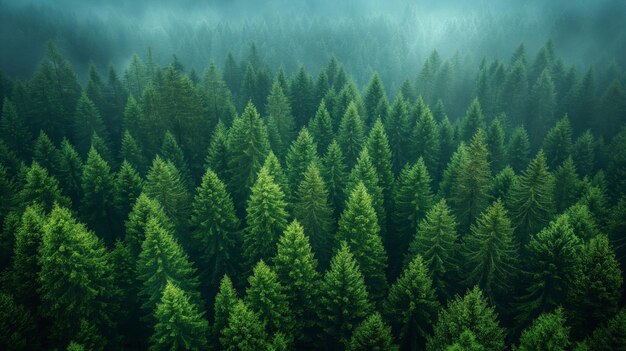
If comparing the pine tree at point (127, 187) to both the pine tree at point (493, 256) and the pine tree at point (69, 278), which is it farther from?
the pine tree at point (493, 256)

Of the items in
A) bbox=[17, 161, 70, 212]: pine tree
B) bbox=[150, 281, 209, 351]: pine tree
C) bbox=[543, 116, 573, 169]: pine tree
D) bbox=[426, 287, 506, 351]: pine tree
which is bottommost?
bbox=[426, 287, 506, 351]: pine tree

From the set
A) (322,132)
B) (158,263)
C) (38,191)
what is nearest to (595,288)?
(158,263)

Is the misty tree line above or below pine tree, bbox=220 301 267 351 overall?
above

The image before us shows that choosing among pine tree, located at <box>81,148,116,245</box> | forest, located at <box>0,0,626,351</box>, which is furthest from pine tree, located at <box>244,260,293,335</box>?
pine tree, located at <box>81,148,116,245</box>

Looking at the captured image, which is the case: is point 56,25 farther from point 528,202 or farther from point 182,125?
point 528,202

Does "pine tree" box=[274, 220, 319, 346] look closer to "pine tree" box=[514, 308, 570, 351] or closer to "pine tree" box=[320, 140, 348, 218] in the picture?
"pine tree" box=[320, 140, 348, 218]

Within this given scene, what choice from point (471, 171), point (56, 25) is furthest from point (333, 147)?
point (56, 25)

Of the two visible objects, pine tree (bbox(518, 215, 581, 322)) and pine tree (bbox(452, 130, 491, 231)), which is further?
pine tree (bbox(452, 130, 491, 231))
